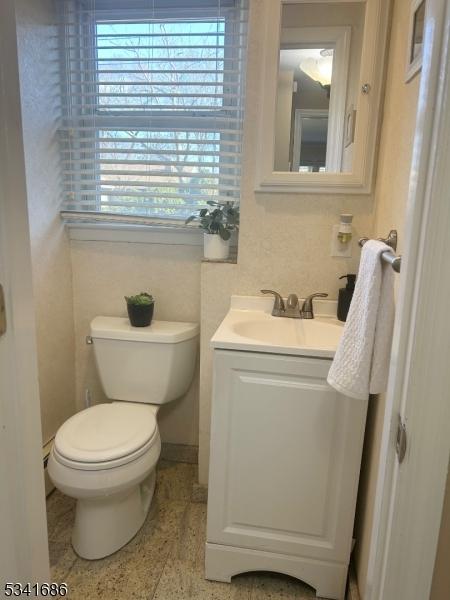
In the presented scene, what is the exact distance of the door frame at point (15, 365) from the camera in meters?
0.70

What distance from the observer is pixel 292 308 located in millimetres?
1674

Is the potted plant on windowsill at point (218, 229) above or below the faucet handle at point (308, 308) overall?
above

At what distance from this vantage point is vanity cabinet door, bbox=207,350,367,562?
1.33 metres

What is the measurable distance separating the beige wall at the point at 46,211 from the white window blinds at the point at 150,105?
90 mm

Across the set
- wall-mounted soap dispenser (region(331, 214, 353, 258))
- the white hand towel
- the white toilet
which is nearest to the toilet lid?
the white toilet

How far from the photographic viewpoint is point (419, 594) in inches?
26.3

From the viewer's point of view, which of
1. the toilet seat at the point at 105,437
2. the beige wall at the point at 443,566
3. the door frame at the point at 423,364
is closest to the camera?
the door frame at the point at 423,364

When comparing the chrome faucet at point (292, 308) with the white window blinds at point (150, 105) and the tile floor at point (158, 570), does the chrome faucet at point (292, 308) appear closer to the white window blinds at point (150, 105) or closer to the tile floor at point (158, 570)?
the white window blinds at point (150, 105)

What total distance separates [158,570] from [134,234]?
1377 mm

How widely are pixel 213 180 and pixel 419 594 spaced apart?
1669mm

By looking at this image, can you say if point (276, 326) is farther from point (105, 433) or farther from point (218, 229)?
point (105, 433)

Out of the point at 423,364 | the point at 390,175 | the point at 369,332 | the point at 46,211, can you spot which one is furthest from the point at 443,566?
the point at 46,211

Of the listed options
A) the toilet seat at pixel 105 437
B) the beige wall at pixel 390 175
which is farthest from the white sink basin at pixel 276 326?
the toilet seat at pixel 105 437

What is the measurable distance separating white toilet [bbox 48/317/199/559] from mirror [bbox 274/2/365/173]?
892mm
